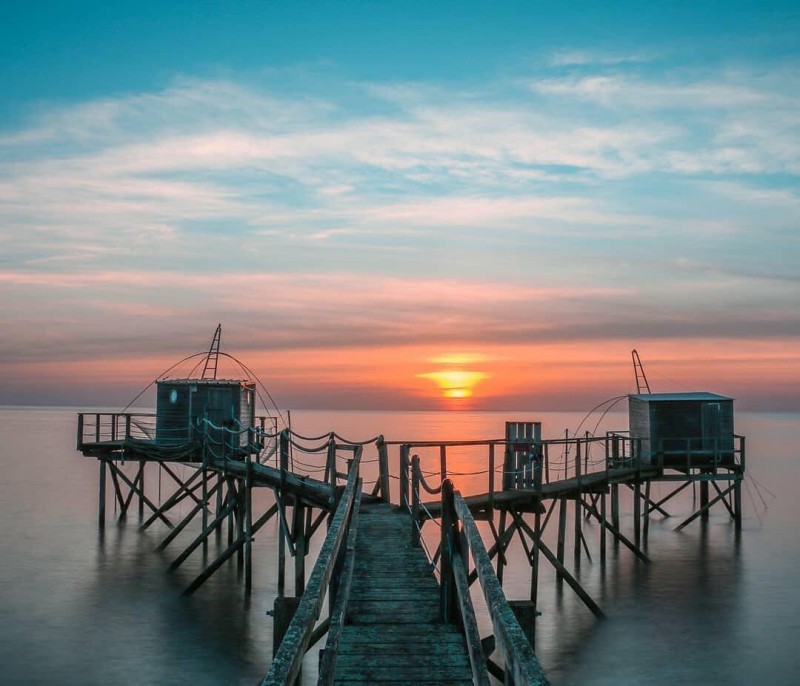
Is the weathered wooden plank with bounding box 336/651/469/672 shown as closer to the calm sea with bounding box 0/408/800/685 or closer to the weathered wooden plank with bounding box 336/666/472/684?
the weathered wooden plank with bounding box 336/666/472/684

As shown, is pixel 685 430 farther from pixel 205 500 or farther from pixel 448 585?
pixel 448 585

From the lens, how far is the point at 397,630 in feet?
30.8

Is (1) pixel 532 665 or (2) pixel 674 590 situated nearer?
(1) pixel 532 665

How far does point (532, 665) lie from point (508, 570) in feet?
83.1

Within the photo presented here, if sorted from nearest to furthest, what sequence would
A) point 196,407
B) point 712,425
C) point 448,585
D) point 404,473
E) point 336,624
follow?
point 336,624, point 448,585, point 404,473, point 196,407, point 712,425

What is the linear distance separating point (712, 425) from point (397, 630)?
2511 cm

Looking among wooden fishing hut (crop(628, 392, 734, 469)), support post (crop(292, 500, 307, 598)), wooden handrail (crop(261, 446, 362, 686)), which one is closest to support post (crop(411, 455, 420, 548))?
support post (crop(292, 500, 307, 598))

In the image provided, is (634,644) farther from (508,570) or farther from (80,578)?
(80,578)

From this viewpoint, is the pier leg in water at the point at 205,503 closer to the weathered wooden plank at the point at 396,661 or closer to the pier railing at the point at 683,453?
the pier railing at the point at 683,453

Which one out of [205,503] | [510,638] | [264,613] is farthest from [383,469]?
[510,638]

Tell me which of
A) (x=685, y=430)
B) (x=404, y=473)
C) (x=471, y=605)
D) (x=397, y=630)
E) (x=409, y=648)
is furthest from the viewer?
(x=685, y=430)

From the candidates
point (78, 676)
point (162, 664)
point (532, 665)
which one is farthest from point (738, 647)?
point (532, 665)

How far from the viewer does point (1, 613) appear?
22.4m

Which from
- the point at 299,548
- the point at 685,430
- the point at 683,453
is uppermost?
the point at 685,430
